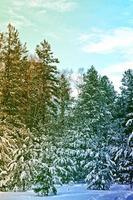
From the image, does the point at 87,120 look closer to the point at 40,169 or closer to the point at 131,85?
the point at 131,85

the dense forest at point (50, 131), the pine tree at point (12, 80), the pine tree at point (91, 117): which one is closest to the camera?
the dense forest at point (50, 131)

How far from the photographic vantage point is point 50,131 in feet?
121

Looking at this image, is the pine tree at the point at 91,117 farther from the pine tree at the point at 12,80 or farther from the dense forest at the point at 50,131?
the pine tree at the point at 12,80

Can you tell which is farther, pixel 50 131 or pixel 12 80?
pixel 50 131

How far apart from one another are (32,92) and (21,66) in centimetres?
281

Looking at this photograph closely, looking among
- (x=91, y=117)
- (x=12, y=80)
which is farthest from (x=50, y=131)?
(x=12, y=80)

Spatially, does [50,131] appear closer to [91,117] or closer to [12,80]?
[91,117]

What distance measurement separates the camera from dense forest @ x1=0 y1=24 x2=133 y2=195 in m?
24.3

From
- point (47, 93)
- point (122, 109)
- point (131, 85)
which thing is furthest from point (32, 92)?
point (131, 85)

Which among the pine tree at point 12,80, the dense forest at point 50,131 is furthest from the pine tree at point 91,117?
the pine tree at point 12,80

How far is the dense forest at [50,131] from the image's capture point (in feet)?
79.7

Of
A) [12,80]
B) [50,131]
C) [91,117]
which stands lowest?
[50,131]

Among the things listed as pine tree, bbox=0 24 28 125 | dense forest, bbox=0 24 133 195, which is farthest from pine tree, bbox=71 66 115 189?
pine tree, bbox=0 24 28 125

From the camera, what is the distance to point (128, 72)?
35.2 m
